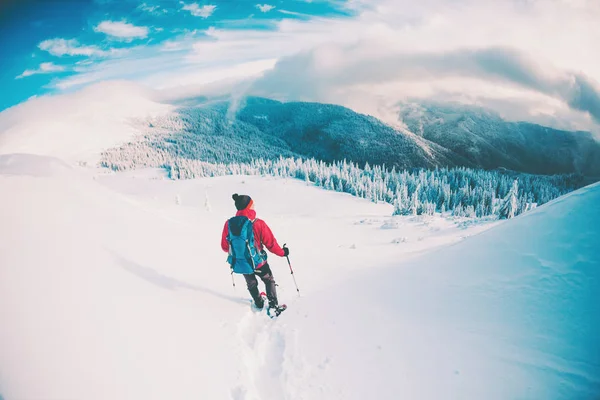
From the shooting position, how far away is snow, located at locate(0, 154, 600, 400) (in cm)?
326

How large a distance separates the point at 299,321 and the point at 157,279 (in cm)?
341

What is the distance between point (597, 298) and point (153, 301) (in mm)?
7094

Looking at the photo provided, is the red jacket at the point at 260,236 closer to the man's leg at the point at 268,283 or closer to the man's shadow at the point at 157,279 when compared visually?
the man's leg at the point at 268,283

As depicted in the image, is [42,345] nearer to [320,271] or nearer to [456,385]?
Result: [456,385]

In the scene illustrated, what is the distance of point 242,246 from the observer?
6.04m

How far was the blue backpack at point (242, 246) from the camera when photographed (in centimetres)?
597

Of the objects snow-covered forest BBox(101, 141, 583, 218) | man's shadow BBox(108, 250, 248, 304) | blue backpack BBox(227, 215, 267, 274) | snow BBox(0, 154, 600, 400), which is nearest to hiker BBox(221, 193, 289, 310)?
blue backpack BBox(227, 215, 267, 274)

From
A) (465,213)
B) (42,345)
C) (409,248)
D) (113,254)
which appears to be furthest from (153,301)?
A: (465,213)

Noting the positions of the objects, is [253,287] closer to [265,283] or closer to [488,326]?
[265,283]

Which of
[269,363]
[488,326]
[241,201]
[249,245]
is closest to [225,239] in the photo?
[249,245]

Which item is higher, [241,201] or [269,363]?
[241,201]

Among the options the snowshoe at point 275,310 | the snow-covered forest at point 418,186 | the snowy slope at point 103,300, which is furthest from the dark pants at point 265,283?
the snow-covered forest at point 418,186

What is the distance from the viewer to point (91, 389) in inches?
114

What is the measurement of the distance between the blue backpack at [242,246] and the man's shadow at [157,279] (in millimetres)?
1216
